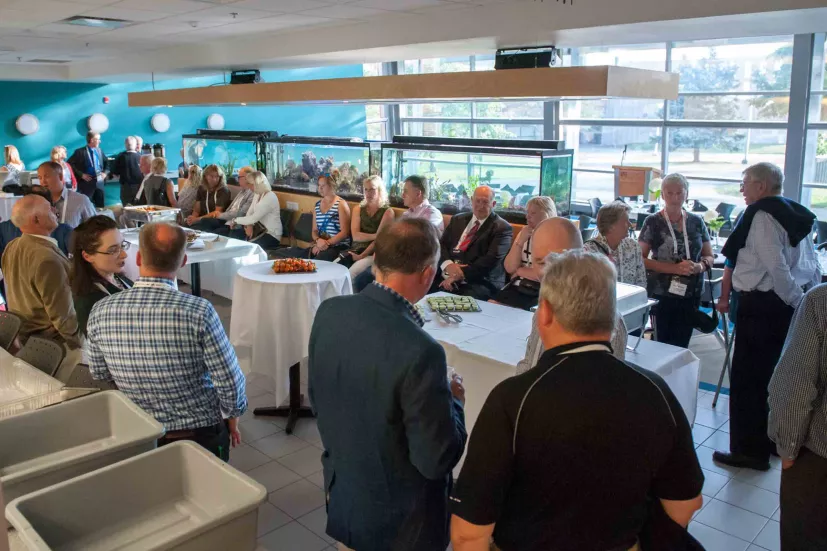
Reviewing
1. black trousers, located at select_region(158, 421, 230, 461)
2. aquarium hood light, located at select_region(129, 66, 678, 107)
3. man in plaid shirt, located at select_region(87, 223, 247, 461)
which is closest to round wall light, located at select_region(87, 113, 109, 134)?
aquarium hood light, located at select_region(129, 66, 678, 107)

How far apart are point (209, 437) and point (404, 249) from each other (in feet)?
3.77

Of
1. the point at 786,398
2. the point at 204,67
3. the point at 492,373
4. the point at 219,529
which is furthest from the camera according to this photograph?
the point at 204,67

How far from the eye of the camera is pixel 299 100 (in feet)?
21.9

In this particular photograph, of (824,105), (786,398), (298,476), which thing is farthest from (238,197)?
(824,105)

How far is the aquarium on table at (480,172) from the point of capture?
561 cm

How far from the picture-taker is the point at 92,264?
2.91 m

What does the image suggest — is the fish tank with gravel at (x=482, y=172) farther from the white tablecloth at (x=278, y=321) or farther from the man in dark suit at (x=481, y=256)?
the white tablecloth at (x=278, y=321)

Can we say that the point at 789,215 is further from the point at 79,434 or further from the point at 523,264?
the point at 79,434

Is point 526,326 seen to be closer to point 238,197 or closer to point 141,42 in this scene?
point 238,197

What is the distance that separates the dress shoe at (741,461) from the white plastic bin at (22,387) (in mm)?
3309

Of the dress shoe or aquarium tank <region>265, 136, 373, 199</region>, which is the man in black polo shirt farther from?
aquarium tank <region>265, 136, 373, 199</region>

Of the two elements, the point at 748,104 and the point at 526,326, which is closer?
the point at 526,326

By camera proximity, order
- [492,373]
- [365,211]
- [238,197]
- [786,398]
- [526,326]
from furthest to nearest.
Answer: [238,197] → [365,211] → [526,326] → [492,373] → [786,398]

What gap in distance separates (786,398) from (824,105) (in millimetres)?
7776
